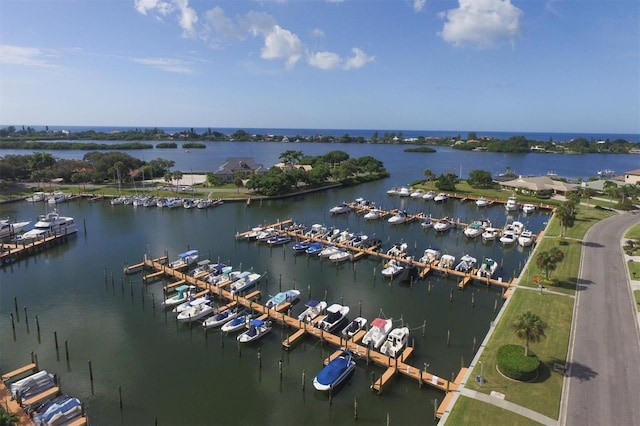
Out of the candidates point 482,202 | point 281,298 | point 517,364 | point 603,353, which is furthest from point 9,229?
point 482,202

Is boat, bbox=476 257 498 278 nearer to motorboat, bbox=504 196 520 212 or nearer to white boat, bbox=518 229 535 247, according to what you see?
white boat, bbox=518 229 535 247

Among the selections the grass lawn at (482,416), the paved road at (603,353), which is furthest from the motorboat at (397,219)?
the grass lawn at (482,416)

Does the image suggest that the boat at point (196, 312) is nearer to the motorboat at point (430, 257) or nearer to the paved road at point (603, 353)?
the motorboat at point (430, 257)

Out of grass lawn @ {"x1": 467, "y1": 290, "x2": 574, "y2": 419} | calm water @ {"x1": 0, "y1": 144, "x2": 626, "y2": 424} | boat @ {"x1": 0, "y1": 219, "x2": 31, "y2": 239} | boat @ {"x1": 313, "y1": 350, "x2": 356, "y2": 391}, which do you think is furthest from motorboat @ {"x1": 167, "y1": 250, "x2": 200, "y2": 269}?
grass lawn @ {"x1": 467, "y1": 290, "x2": 574, "y2": 419}

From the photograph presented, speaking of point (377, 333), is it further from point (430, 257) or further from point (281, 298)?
point (430, 257)

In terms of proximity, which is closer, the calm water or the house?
the calm water
